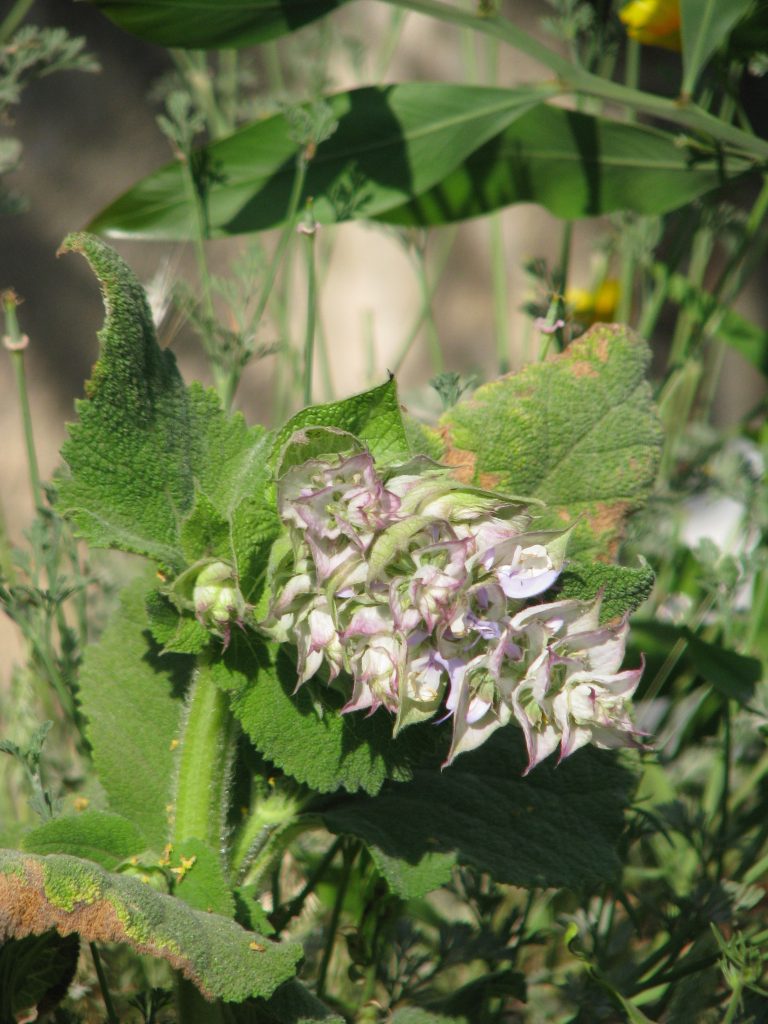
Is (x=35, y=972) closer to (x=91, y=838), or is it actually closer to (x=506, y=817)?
(x=91, y=838)

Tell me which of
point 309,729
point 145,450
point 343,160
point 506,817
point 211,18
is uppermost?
point 211,18

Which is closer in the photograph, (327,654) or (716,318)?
(327,654)

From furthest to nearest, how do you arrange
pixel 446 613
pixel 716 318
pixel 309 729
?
pixel 716 318 → pixel 309 729 → pixel 446 613

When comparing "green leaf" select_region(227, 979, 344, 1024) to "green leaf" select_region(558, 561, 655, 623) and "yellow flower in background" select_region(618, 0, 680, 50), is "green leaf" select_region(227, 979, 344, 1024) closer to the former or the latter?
"green leaf" select_region(558, 561, 655, 623)

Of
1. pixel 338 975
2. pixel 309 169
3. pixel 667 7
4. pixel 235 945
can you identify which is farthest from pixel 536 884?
pixel 667 7

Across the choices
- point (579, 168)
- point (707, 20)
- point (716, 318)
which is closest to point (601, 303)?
point (716, 318)

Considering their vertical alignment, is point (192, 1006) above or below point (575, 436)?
below

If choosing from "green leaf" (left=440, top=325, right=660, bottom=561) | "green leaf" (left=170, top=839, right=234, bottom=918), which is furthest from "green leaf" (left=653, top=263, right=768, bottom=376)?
"green leaf" (left=170, top=839, right=234, bottom=918)

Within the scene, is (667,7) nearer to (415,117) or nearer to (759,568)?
(415,117)
